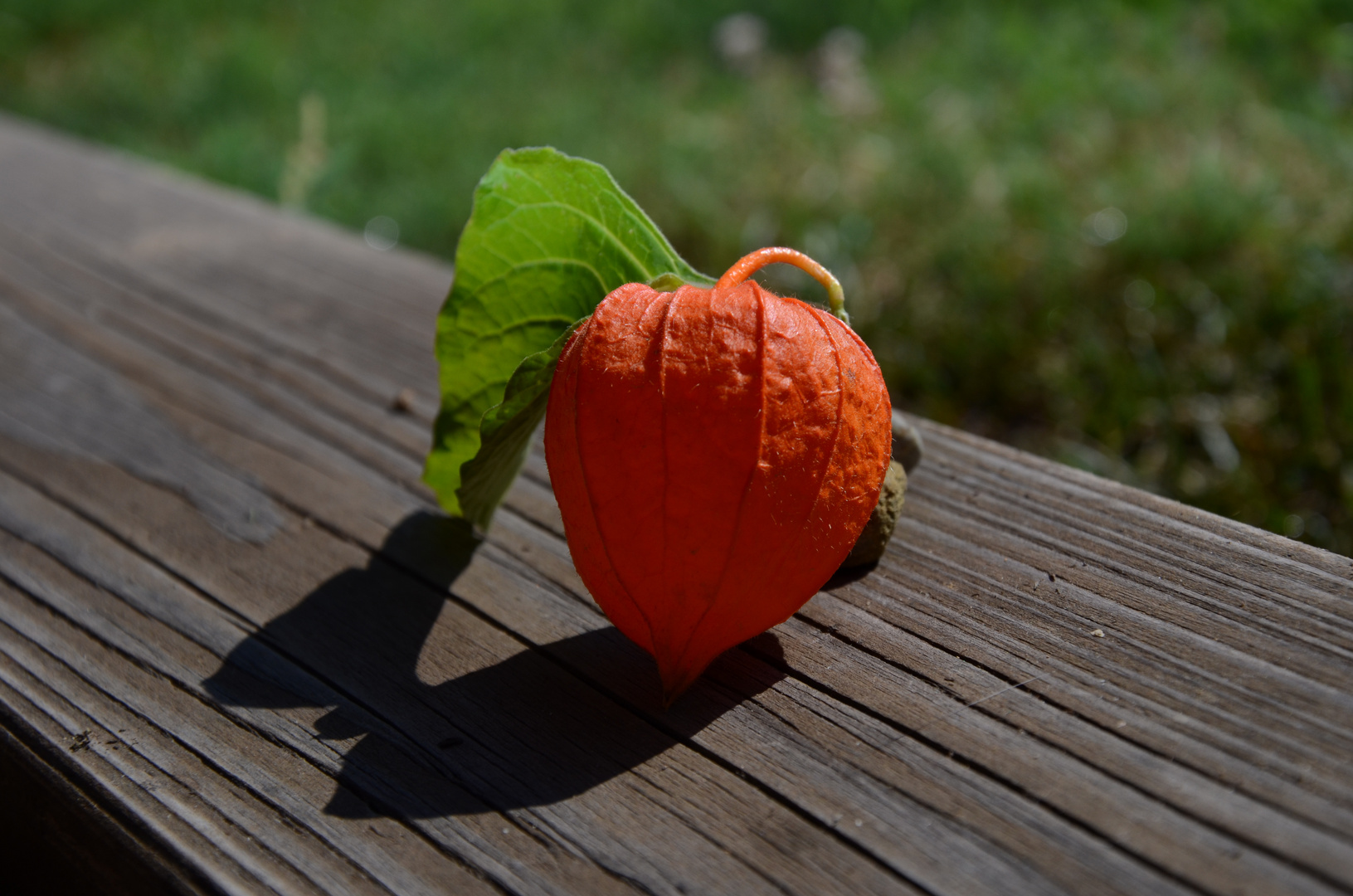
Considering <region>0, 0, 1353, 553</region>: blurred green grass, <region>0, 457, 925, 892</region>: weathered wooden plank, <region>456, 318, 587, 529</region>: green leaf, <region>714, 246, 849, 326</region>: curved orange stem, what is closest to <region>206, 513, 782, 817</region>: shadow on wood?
<region>0, 457, 925, 892</region>: weathered wooden plank

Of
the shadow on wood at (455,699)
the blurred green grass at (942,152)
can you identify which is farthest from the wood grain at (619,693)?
the blurred green grass at (942,152)

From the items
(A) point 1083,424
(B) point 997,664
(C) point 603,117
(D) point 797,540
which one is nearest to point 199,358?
(D) point 797,540

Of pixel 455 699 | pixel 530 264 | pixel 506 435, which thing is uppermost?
pixel 530 264

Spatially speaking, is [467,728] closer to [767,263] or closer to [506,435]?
[506,435]

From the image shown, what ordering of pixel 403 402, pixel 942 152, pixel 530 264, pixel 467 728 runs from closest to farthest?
pixel 467 728
pixel 530 264
pixel 403 402
pixel 942 152

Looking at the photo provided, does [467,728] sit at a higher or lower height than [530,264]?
lower

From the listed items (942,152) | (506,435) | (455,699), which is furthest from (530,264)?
(942,152)

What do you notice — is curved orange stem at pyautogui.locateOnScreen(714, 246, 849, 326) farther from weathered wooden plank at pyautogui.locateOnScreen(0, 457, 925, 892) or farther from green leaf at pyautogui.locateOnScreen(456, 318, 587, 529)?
weathered wooden plank at pyautogui.locateOnScreen(0, 457, 925, 892)

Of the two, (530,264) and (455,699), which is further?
(530,264)
